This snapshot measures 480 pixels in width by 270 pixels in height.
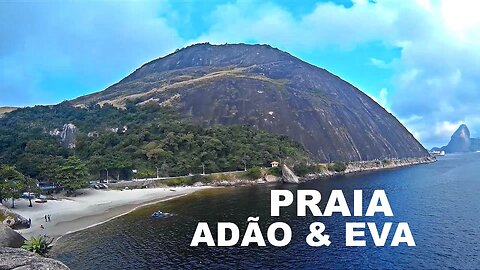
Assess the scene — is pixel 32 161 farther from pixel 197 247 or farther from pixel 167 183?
pixel 197 247

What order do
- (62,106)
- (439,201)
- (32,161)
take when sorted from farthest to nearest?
(62,106) < (32,161) < (439,201)

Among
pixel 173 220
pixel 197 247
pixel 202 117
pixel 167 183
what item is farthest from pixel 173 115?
pixel 197 247

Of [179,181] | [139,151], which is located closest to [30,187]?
[179,181]

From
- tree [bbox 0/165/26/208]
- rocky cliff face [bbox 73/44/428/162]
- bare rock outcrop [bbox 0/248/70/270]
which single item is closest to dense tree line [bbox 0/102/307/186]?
tree [bbox 0/165/26/208]

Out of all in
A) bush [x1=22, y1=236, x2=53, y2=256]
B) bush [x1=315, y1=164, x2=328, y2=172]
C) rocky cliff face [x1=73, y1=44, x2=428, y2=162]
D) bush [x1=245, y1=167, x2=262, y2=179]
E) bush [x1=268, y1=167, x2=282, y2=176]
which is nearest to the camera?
bush [x1=22, y1=236, x2=53, y2=256]

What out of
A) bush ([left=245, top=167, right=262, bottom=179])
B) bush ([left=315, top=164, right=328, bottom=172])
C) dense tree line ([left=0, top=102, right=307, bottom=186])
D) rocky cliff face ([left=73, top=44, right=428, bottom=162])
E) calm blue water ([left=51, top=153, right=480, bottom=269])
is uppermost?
rocky cliff face ([left=73, top=44, right=428, bottom=162])

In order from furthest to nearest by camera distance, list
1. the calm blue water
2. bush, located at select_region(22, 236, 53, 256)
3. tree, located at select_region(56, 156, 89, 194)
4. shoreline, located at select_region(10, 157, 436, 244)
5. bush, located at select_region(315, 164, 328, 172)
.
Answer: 1. bush, located at select_region(315, 164, 328, 172)
2. tree, located at select_region(56, 156, 89, 194)
3. shoreline, located at select_region(10, 157, 436, 244)
4. the calm blue water
5. bush, located at select_region(22, 236, 53, 256)

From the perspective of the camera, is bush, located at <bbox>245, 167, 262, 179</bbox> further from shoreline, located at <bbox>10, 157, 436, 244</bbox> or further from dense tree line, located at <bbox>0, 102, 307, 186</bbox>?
shoreline, located at <bbox>10, 157, 436, 244</bbox>
